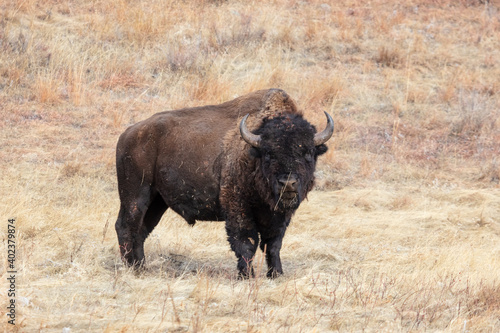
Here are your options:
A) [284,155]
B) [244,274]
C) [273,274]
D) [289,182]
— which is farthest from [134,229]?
[289,182]

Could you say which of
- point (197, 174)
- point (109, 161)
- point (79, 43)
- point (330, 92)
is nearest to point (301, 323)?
point (197, 174)

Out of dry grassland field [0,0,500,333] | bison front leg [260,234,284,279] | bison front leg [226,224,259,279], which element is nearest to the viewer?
dry grassland field [0,0,500,333]

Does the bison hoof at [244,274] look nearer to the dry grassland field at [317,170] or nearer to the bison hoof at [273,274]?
the dry grassland field at [317,170]

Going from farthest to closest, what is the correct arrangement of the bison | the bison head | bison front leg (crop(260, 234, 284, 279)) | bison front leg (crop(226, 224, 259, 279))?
bison front leg (crop(260, 234, 284, 279)), bison front leg (crop(226, 224, 259, 279)), the bison, the bison head

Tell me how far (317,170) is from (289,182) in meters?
5.70

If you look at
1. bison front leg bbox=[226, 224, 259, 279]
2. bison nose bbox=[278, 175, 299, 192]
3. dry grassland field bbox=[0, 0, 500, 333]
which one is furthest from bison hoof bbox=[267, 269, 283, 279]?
bison nose bbox=[278, 175, 299, 192]

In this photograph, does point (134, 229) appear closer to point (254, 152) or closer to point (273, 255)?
point (273, 255)

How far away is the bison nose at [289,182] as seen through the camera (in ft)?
20.9

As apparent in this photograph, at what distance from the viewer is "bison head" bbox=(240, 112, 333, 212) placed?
6.55 metres

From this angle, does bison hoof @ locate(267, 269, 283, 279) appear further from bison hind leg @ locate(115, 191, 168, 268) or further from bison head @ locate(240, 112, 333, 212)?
bison hind leg @ locate(115, 191, 168, 268)

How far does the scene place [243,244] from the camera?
7047 mm

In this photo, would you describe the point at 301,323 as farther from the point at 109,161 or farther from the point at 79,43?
the point at 79,43

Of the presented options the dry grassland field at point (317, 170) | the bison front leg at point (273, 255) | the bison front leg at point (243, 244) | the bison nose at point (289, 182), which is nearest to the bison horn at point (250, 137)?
the bison nose at point (289, 182)

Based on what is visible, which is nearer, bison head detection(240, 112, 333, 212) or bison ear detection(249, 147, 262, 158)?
bison head detection(240, 112, 333, 212)
